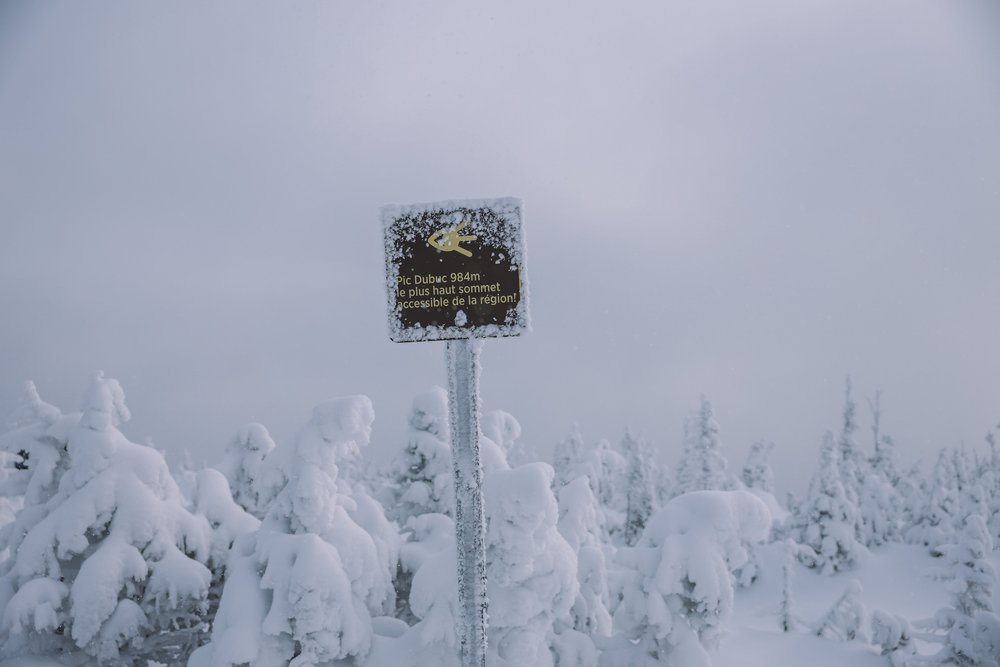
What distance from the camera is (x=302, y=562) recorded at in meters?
11.1

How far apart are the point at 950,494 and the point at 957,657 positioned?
35.7 metres

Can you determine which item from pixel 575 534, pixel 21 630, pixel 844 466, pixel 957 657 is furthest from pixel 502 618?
pixel 844 466

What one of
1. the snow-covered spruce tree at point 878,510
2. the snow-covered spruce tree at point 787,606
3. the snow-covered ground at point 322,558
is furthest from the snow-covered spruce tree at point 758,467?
the snow-covered ground at point 322,558

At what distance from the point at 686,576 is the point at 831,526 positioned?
126 feet

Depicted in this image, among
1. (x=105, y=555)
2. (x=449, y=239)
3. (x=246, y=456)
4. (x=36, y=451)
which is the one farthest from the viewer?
(x=246, y=456)

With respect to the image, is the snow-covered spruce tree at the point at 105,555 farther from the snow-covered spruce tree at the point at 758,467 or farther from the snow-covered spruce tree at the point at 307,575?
the snow-covered spruce tree at the point at 758,467

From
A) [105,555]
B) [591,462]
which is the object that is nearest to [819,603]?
[591,462]

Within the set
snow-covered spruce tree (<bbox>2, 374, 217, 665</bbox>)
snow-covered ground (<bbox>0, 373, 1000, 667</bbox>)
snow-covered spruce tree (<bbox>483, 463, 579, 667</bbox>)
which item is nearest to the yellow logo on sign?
snow-covered ground (<bbox>0, 373, 1000, 667</bbox>)

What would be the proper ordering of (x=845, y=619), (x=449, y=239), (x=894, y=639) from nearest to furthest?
(x=449, y=239)
(x=894, y=639)
(x=845, y=619)

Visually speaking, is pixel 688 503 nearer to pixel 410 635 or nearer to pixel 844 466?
pixel 410 635

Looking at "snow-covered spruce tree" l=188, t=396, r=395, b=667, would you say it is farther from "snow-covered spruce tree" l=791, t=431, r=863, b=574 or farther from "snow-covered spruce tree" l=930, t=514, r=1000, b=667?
"snow-covered spruce tree" l=791, t=431, r=863, b=574

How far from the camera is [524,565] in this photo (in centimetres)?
1170

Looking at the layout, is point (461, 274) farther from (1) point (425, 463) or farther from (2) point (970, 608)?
(2) point (970, 608)

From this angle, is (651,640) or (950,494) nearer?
(651,640)
